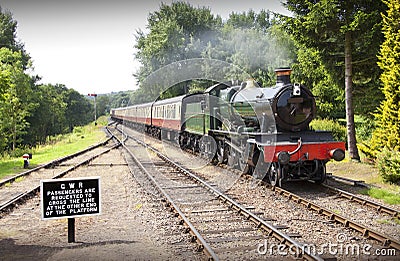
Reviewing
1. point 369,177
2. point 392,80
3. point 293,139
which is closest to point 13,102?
point 293,139

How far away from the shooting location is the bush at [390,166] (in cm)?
1070

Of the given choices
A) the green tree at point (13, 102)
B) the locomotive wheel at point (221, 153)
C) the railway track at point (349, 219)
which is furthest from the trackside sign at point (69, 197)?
the green tree at point (13, 102)

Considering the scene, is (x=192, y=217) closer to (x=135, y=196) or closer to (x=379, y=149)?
(x=135, y=196)

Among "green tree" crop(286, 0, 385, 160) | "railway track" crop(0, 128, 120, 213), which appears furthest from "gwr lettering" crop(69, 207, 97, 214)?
"green tree" crop(286, 0, 385, 160)

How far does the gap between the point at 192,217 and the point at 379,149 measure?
8.03 metres

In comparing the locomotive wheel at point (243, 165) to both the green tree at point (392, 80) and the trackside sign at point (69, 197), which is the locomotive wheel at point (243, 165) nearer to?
the green tree at point (392, 80)

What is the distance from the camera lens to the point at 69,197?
269 inches

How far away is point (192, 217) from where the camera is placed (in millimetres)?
8141

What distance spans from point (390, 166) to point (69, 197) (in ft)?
27.4

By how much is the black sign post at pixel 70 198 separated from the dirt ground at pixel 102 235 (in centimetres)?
45

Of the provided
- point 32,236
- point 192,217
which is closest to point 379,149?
point 192,217

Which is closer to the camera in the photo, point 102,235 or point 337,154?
point 102,235

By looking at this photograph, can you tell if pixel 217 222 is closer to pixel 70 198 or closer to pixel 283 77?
pixel 70 198

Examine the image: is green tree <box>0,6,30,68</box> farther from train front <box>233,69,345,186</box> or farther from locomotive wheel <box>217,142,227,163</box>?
train front <box>233,69,345,186</box>
